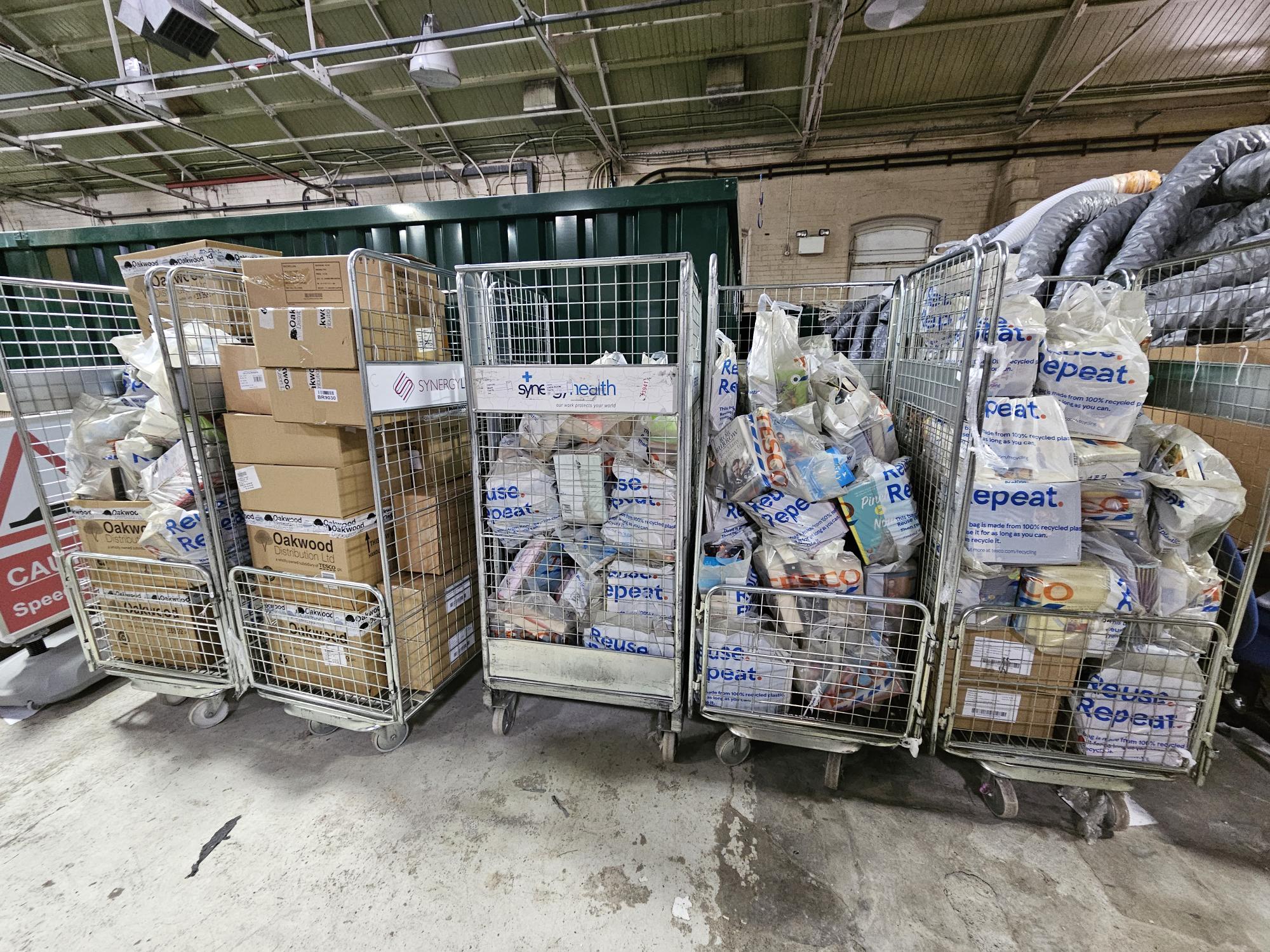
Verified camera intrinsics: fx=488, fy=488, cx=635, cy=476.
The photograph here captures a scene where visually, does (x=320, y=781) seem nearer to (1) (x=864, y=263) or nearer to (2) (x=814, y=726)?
(2) (x=814, y=726)

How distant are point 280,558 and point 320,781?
2.60 ft

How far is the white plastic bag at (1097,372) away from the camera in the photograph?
1458 millimetres

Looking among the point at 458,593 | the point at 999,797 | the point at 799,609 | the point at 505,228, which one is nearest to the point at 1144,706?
the point at 999,797

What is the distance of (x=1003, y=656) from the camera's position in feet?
5.00

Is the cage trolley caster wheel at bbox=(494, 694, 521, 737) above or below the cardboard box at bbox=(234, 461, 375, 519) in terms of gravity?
below

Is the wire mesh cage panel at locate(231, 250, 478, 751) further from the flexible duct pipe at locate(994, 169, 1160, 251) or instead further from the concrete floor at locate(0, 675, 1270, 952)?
the flexible duct pipe at locate(994, 169, 1160, 251)

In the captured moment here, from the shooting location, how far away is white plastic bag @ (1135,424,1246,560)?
141 cm

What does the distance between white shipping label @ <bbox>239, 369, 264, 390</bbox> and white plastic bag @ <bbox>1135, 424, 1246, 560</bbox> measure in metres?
2.94

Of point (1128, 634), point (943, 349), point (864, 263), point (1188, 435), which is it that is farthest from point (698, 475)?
point (864, 263)

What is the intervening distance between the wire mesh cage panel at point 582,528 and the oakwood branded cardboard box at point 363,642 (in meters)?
0.26

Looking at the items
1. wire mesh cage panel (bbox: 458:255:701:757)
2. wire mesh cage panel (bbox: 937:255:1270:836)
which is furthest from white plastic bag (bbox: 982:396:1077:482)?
wire mesh cage panel (bbox: 458:255:701:757)

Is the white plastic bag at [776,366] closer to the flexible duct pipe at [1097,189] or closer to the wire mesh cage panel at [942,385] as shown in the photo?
the wire mesh cage panel at [942,385]

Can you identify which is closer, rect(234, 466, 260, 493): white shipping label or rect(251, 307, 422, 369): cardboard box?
rect(251, 307, 422, 369): cardboard box

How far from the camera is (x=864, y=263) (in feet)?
18.3
